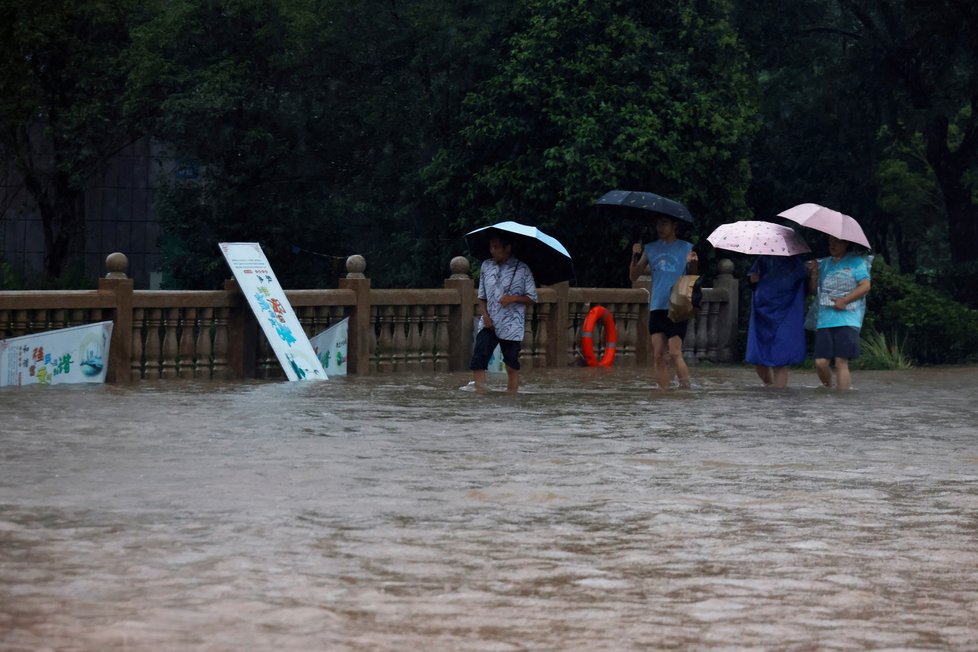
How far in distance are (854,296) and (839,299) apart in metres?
0.17

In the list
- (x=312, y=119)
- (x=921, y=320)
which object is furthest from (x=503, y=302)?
(x=312, y=119)

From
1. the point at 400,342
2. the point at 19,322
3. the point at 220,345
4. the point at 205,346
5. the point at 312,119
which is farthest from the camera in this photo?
the point at 312,119

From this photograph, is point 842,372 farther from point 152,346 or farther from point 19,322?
point 19,322

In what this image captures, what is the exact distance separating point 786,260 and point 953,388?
2889 millimetres

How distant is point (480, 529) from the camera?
7.45 meters

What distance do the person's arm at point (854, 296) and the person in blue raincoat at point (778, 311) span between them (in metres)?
0.52

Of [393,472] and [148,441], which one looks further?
[148,441]

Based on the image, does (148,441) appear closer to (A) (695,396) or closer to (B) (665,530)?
(B) (665,530)

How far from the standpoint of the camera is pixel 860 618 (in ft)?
18.9

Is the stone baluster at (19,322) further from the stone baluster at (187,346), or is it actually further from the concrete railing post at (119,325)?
the stone baluster at (187,346)

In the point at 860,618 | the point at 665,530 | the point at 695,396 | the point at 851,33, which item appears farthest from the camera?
the point at 851,33

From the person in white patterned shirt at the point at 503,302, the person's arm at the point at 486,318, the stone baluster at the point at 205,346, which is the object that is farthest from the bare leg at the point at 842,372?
the stone baluster at the point at 205,346

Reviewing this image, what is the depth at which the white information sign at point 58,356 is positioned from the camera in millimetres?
15844

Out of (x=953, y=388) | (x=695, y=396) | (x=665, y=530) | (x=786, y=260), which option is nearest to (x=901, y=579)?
(x=665, y=530)
